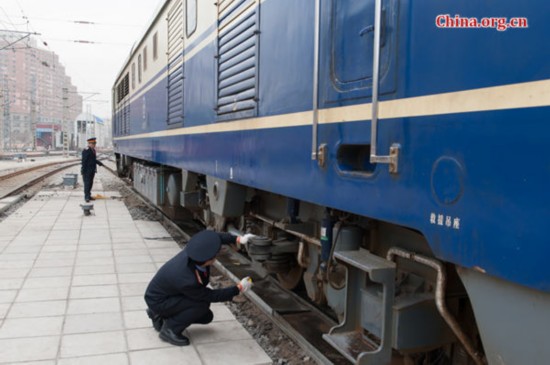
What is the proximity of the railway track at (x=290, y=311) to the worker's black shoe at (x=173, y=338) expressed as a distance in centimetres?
84

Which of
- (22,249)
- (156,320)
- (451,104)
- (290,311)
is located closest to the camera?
(451,104)

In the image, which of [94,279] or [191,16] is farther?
[191,16]

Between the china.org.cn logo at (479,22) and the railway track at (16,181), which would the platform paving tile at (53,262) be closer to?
the china.org.cn logo at (479,22)

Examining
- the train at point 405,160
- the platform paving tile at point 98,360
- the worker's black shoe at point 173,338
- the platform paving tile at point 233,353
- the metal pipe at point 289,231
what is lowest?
the platform paving tile at point 233,353

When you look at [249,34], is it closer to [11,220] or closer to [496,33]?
[496,33]

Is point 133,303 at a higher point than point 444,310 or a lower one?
lower

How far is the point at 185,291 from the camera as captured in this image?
4188 mm

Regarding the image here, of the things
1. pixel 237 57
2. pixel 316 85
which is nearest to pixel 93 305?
pixel 237 57

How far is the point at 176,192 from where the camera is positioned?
865cm

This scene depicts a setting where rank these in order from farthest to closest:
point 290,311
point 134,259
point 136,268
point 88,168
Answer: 1. point 88,168
2. point 134,259
3. point 136,268
4. point 290,311

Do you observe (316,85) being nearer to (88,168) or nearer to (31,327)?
(31,327)

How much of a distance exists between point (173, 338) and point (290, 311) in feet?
3.87

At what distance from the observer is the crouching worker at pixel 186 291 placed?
415 centimetres

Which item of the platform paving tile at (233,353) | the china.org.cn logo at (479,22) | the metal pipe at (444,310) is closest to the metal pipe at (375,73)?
the china.org.cn logo at (479,22)
